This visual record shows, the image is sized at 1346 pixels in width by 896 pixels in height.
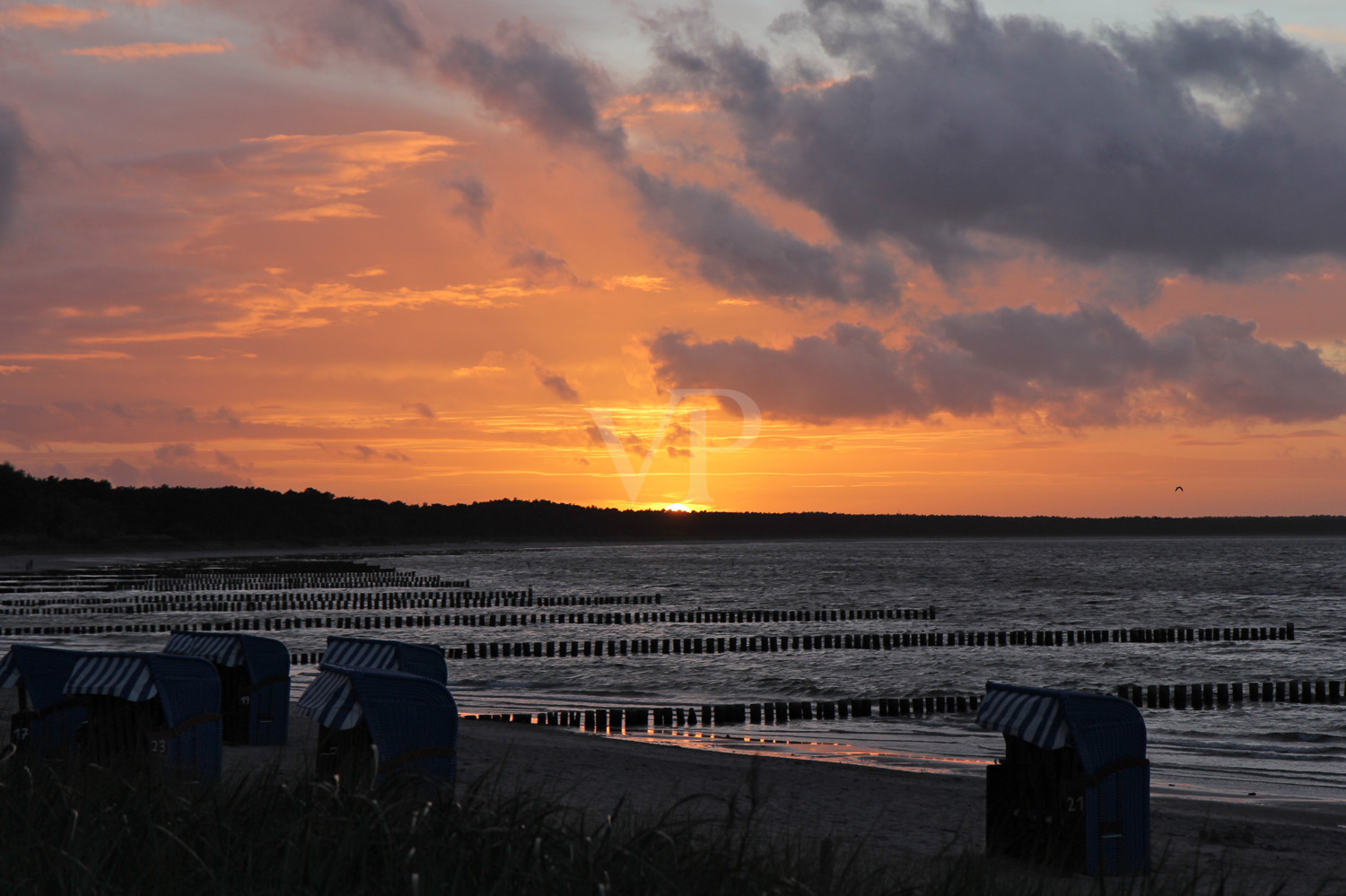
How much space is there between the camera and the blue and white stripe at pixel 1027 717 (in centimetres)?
Answer: 1016

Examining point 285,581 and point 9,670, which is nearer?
point 9,670

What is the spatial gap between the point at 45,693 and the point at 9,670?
1.77ft

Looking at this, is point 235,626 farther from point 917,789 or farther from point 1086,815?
point 1086,815

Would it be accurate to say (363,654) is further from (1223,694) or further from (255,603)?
(255,603)

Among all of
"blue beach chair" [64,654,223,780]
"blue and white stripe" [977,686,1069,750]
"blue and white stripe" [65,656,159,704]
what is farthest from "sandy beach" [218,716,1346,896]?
"blue and white stripe" [65,656,159,704]

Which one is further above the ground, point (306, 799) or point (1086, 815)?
point (306, 799)

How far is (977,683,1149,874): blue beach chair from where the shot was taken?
1018 centimetres

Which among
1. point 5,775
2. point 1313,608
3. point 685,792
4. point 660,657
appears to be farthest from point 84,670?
point 1313,608

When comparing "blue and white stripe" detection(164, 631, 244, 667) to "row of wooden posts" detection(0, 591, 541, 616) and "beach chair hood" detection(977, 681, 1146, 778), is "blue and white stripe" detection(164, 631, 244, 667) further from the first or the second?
"row of wooden posts" detection(0, 591, 541, 616)

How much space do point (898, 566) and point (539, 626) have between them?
94.7 metres

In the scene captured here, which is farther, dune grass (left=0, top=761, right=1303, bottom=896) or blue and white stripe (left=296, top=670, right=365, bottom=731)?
blue and white stripe (left=296, top=670, right=365, bottom=731)

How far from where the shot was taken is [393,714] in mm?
10867

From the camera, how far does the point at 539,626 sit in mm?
51562

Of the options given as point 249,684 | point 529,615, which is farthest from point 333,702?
point 529,615
